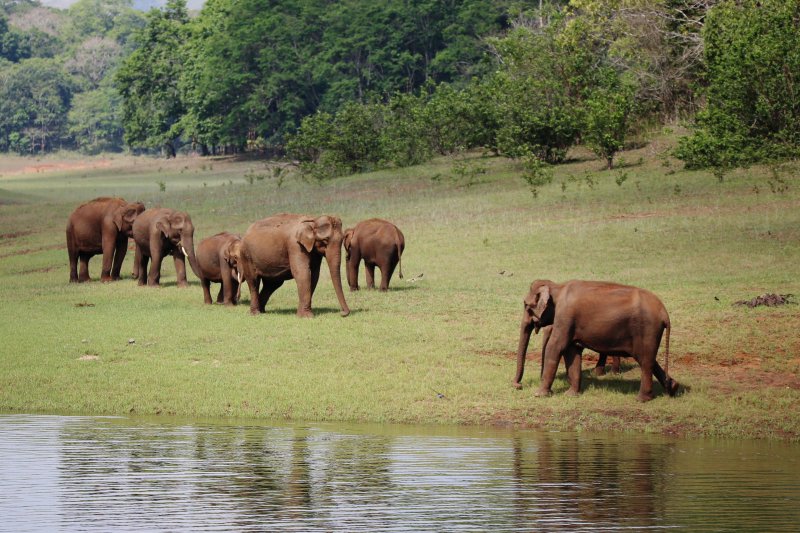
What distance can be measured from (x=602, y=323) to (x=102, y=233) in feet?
54.4

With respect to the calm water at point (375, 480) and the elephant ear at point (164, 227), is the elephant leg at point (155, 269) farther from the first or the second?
the calm water at point (375, 480)

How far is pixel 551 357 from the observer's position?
16406 millimetres

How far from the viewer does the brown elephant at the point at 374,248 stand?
25031 millimetres

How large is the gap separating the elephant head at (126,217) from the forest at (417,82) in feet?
43.1

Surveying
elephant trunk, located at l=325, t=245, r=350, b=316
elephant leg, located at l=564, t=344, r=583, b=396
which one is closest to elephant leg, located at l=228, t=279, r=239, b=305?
elephant trunk, located at l=325, t=245, r=350, b=316

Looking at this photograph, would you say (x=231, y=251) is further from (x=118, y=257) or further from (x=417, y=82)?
(x=417, y=82)

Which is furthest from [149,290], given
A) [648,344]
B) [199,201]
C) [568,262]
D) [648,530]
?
[199,201]

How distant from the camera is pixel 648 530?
10508 mm

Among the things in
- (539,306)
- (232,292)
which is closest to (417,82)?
(232,292)

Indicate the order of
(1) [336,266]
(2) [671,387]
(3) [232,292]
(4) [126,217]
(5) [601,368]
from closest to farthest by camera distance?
(2) [671,387]
(5) [601,368]
(1) [336,266]
(3) [232,292]
(4) [126,217]

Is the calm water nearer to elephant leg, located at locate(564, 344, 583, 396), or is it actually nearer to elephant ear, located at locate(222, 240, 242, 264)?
elephant leg, located at locate(564, 344, 583, 396)

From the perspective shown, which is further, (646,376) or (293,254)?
(293,254)

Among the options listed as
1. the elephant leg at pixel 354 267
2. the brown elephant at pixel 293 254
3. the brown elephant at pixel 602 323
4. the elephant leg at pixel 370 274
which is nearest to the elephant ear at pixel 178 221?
the elephant leg at pixel 354 267

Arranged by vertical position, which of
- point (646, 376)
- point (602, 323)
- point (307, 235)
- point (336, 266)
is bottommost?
point (646, 376)
